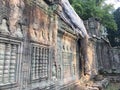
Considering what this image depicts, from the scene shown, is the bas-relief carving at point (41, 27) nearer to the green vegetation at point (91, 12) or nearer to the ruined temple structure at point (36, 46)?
the ruined temple structure at point (36, 46)

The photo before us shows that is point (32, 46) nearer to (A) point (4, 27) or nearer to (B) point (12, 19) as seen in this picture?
(B) point (12, 19)

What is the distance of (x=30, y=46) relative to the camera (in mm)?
5461

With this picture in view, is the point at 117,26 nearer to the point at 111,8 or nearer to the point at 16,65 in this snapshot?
the point at 111,8

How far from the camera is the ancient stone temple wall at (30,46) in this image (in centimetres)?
450

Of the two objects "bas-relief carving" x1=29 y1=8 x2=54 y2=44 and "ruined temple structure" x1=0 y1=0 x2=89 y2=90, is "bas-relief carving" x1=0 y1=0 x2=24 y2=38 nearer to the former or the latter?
"ruined temple structure" x1=0 y1=0 x2=89 y2=90

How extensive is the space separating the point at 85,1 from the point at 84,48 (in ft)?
52.9

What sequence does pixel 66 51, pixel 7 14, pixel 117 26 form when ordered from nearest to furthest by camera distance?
pixel 7 14, pixel 66 51, pixel 117 26

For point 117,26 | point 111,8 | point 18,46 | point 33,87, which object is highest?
point 111,8

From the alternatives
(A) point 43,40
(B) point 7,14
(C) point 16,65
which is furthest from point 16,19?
(A) point 43,40

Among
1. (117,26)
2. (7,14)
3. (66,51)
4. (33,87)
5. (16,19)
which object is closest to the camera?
(7,14)

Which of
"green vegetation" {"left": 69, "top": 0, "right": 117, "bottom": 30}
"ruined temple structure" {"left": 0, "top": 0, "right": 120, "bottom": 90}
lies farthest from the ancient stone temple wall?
"green vegetation" {"left": 69, "top": 0, "right": 117, "bottom": 30}

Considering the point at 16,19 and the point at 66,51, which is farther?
the point at 66,51

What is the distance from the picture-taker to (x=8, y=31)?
453 centimetres

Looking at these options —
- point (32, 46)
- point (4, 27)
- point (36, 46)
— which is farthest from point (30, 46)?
point (4, 27)
